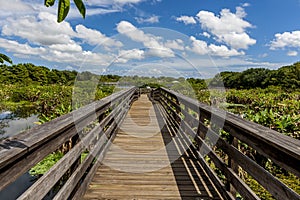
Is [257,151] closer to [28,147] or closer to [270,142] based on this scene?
[270,142]

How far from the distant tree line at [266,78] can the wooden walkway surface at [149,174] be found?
34.6 meters

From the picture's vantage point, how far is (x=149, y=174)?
3.21 metres

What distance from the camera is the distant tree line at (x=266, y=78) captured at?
156 ft

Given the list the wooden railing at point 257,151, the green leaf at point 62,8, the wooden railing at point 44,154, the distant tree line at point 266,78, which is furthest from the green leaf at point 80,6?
the distant tree line at point 266,78

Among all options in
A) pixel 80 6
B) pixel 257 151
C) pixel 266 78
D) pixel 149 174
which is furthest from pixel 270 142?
pixel 266 78

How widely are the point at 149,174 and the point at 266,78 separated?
66979 mm

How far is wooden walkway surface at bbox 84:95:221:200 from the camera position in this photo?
2660mm

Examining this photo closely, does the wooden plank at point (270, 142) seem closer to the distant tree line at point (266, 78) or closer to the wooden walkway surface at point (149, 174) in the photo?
the wooden walkway surface at point (149, 174)

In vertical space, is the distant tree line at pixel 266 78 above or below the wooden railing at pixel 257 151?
above

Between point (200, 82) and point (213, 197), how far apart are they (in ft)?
66.0

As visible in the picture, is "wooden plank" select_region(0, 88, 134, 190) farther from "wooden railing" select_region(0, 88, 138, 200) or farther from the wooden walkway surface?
the wooden walkway surface

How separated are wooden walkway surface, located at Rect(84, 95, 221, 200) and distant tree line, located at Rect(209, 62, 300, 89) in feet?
113

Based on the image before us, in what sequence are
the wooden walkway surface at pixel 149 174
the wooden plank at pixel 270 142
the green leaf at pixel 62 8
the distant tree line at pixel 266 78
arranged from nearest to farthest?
the green leaf at pixel 62 8
the wooden plank at pixel 270 142
the wooden walkway surface at pixel 149 174
the distant tree line at pixel 266 78

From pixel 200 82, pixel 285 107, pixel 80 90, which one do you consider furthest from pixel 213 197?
pixel 200 82
